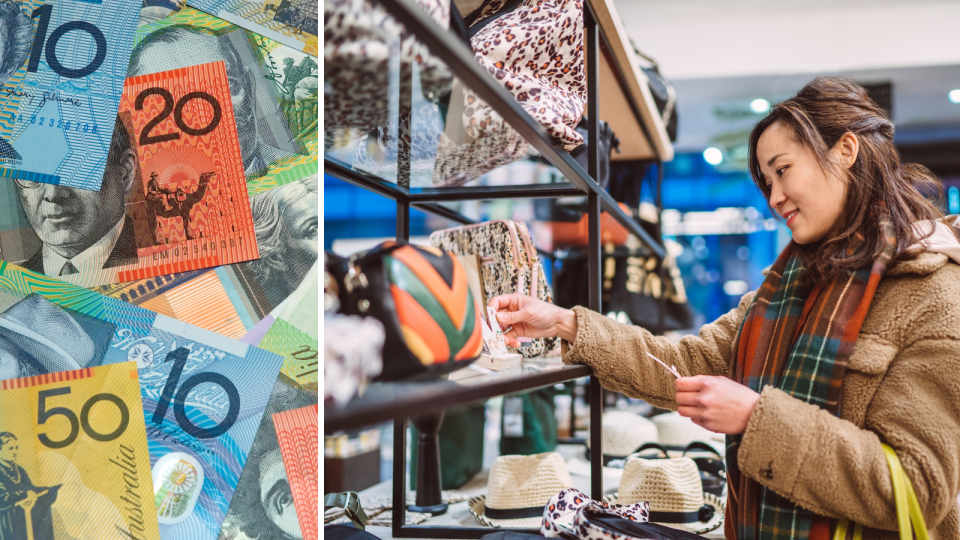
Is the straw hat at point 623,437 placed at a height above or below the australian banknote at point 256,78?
below

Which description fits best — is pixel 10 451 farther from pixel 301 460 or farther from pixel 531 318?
pixel 531 318

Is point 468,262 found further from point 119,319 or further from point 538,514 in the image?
point 119,319

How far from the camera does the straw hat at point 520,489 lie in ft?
4.48

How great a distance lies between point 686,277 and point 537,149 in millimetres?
4992

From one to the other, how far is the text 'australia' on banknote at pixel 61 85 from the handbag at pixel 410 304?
0.27 meters

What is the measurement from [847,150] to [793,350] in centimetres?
37

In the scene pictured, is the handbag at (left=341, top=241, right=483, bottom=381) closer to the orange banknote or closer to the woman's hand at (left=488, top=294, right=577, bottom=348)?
the orange banknote

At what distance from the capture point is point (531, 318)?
4.16ft

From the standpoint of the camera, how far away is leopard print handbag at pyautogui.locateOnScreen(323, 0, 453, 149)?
56 cm

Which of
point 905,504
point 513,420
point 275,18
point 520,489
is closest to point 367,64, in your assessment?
point 275,18

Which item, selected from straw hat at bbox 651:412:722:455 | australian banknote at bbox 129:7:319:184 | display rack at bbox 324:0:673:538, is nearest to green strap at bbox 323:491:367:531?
display rack at bbox 324:0:673:538

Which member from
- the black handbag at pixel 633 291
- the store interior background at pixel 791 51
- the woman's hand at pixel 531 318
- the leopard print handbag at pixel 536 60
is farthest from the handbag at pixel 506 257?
the store interior background at pixel 791 51

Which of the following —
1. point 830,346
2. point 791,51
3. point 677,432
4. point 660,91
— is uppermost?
point 791,51

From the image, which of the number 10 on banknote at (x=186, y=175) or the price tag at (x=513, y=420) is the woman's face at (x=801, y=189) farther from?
the price tag at (x=513, y=420)
